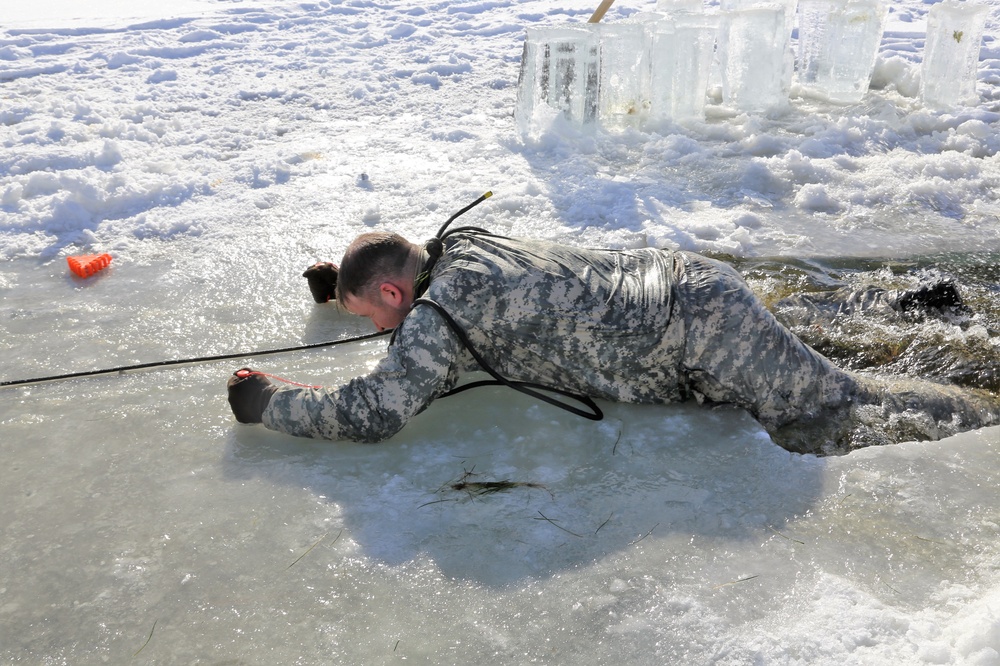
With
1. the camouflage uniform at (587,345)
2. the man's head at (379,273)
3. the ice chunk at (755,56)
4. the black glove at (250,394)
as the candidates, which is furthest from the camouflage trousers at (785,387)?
the ice chunk at (755,56)

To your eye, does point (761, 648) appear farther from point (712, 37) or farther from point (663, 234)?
point (712, 37)

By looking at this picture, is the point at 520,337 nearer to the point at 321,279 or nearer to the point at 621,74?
the point at 321,279

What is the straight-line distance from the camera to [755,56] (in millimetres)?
6328

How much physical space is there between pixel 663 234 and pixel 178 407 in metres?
2.62

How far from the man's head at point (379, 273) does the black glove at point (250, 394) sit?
1.36ft

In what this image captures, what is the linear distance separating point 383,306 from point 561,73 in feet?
11.4

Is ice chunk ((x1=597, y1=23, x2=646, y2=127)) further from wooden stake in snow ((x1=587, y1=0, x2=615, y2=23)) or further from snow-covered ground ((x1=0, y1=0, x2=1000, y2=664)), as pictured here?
wooden stake in snow ((x1=587, y1=0, x2=615, y2=23))

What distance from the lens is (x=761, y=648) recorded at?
1987 mm

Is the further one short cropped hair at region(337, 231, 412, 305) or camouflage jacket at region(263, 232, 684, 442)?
short cropped hair at region(337, 231, 412, 305)

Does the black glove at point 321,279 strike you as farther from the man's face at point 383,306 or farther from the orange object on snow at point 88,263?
the orange object on snow at point 88,263

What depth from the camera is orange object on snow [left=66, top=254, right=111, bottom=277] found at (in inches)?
162

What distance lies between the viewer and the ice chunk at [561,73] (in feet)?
18.7

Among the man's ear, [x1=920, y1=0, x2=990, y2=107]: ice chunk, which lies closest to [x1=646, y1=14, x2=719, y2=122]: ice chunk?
[x1=920, y1=0, x2=990, y2=107]: ice chunk

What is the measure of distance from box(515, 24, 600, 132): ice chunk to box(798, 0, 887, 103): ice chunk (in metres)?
1.99
